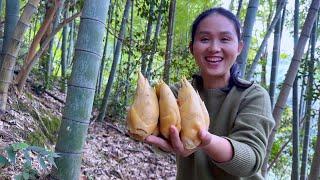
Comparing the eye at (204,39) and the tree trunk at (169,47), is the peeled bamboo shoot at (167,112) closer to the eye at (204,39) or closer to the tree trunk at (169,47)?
the eye at (204,39)

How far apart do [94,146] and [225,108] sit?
339 cm

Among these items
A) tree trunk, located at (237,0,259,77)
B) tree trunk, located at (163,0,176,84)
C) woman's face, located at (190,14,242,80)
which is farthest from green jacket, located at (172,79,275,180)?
tree trunk, located at (163,0,176,84)

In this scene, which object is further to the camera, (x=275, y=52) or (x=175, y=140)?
(x=275, y=52)

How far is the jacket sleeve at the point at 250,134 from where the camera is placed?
979 mm

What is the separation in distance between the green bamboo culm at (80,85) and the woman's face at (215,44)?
2.13 ft

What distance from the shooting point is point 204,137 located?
881 millimetres

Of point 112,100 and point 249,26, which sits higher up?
point 249,26

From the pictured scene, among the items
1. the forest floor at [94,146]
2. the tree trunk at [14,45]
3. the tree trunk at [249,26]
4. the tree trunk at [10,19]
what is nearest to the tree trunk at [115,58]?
the forest floor at [94,146]

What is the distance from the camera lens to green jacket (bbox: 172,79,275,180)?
39.0 inches

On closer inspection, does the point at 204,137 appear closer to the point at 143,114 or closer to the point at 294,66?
the point at 143,114

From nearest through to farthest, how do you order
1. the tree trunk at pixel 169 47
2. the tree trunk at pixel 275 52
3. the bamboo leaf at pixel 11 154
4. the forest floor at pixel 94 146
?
the bamboo leaf at pixel 11 154 < the forest floor at pixel 94 146 < the tree trunk at pixel 275 52 < the tree trunk at pixel 169 47

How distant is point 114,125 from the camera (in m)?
5.67

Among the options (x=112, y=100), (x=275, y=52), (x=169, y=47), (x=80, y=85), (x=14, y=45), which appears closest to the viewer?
(x=80, y=85)

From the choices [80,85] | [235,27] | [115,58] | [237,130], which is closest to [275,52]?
[115,58]
